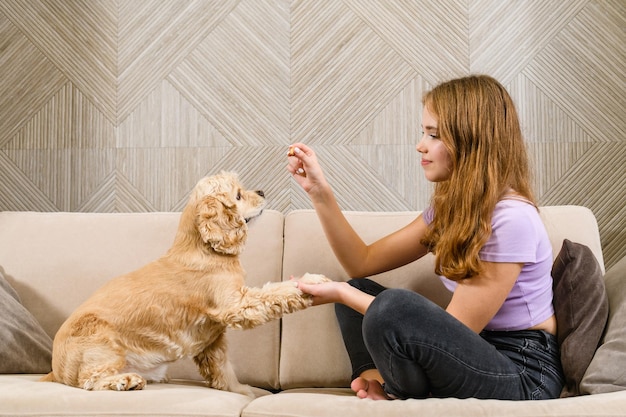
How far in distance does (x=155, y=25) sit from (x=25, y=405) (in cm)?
179

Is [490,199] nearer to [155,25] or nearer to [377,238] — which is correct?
[377,238]

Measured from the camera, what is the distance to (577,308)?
178 cm

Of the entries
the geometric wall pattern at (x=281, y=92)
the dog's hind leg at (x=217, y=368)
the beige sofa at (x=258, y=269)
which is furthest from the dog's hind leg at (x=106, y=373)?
the geometric wall pattern at (x=281, y=92)

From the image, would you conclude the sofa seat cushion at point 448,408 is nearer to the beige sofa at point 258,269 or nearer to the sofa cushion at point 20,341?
the beige sofa at point 258,269

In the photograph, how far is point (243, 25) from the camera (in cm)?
278

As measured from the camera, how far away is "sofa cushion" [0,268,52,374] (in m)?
2.02

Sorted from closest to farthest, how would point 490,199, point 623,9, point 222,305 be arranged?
point 490,199, point 222,305, point 623,9

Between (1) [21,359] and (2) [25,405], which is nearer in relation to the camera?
(2) [25,405]

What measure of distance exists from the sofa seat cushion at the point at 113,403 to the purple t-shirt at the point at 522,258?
75 centimetres

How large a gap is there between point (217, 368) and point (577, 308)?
105cm

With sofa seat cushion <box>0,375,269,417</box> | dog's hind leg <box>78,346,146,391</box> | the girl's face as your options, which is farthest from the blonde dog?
the girl's face

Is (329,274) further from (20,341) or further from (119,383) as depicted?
(20,341)

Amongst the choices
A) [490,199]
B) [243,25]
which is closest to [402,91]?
[243,25]

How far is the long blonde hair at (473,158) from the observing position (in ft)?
5.58
